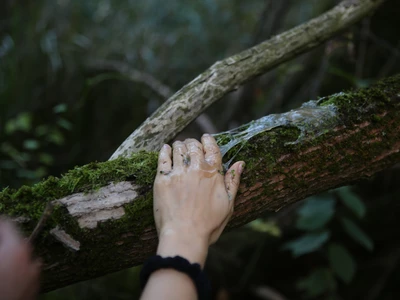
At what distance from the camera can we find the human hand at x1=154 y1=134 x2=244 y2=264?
1.34 m

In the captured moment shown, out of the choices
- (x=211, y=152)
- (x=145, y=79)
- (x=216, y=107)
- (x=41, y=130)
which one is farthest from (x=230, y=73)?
(x=216, y=107)

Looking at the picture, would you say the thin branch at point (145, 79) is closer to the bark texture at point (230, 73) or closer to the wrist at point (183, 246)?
the bark texture at point (230, 73)

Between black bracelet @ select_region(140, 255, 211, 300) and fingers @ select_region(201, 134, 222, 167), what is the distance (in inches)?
17.7

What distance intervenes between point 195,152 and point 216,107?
4286 millimetres

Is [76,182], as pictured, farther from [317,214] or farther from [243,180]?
[317,214]

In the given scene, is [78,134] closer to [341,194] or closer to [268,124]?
[341,194]

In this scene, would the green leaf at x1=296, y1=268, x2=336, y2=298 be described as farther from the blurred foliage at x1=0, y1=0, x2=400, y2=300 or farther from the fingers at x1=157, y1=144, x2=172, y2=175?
the fingers at x1=157, y1=144, x2=172, y2=175

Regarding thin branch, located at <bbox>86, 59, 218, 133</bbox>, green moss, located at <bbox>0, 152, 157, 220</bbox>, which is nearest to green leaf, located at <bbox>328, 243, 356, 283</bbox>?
thin branch, located at <bbox>86, 59, 218, 133</bbox>

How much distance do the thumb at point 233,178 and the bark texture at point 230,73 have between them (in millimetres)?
528

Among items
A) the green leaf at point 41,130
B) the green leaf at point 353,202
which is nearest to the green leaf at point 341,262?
the green leaf at point 353,202

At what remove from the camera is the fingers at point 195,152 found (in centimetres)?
152

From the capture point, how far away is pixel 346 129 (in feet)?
5.61

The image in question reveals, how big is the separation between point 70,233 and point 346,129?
1.27 m

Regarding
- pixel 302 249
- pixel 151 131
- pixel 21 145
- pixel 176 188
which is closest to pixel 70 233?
pixel 176 188
